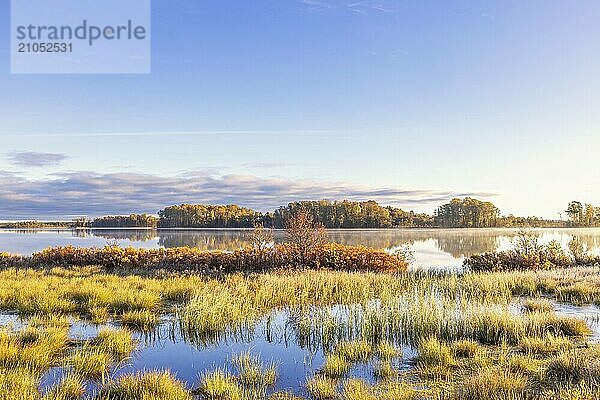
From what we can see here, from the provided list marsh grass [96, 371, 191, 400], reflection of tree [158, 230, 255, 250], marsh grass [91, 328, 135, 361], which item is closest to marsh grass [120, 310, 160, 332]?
marsh grass [91, 328, 135, 361]

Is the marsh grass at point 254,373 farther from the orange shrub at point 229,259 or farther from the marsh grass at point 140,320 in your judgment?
the orange shrub at point 229,259

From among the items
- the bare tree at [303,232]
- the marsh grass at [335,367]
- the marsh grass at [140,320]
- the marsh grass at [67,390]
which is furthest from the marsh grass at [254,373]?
the bare tree at [303,232]

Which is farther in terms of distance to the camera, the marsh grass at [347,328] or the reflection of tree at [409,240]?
the reflection of tree at [409,240]

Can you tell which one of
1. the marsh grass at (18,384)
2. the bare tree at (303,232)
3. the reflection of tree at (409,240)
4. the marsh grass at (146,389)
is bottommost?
the reflection of tree at (409,240)

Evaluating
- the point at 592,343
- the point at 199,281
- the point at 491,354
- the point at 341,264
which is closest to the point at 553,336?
the point at 592,343

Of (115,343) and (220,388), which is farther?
(115,343)

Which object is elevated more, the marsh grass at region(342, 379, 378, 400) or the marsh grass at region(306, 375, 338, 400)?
the marsh grass at region(342, 379, 378, 400)

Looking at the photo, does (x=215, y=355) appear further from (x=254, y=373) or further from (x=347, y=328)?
(x=347, y=328)

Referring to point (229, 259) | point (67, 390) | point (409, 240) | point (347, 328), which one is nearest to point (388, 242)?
point (409, 240)

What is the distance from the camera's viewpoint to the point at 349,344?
21.6 feet

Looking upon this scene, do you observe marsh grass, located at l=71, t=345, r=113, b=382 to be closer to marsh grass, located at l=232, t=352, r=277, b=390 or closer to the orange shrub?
marsh grass, located at l=232, t=352, r=277, b=390

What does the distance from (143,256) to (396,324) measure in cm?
1155

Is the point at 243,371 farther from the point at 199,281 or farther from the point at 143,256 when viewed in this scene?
the point at 143,256

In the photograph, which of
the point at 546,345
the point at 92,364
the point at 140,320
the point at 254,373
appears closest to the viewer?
the point at 254,373
